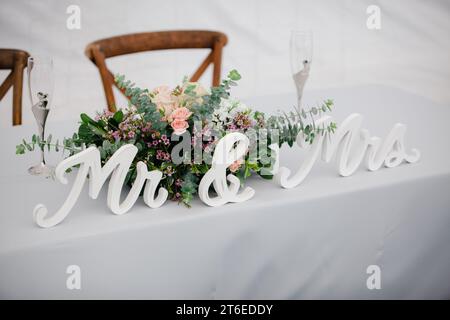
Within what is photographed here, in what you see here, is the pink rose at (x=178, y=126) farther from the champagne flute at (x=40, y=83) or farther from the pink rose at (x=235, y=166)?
the champagne flute at (x=40, y=83)

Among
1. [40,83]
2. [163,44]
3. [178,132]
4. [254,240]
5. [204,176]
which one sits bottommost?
[254,240]

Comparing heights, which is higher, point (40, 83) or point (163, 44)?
point (163, 44)

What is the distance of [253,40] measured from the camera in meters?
3.78

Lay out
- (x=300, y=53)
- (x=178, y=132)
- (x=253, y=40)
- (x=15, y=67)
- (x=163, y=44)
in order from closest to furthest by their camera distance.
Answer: (x=178, y=132)
(x=300, y=53)
(x=15, y=67)
(x=163, y=44)
(x=253, y=40)

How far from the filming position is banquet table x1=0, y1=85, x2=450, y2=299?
Answer: 117 centimetres

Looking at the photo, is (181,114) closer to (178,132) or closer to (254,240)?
(178,132)

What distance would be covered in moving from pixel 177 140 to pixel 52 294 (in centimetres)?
42

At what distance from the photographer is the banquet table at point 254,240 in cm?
117

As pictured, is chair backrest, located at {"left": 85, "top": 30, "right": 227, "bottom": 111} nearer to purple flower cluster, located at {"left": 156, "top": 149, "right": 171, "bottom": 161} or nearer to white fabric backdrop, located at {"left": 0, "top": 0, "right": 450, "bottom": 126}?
white fabric backdrop, located at {"left": 0, "top": 0, "right": 450, "bottom": 126}

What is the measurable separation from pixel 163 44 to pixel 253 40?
3.88 ft

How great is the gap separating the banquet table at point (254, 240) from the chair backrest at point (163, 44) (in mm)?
970

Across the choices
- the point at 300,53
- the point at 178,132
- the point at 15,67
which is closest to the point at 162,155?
the point at 178,132

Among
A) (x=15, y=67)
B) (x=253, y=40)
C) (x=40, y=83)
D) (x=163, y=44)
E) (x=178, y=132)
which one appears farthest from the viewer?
(x=253, y=40)

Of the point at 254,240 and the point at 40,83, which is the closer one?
the point at 254,240
